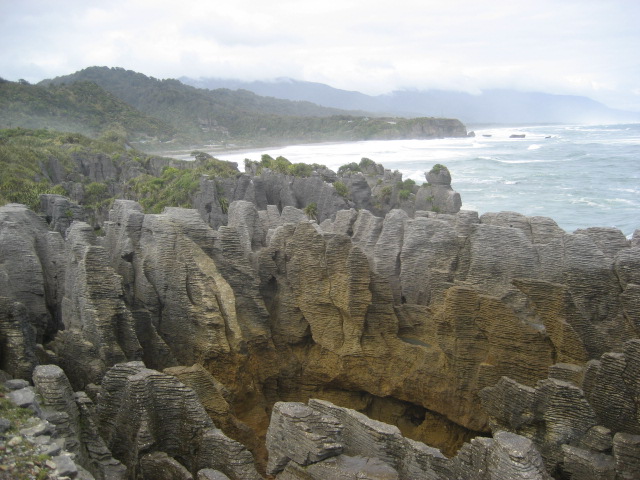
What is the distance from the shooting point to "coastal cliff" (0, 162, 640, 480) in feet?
32.9

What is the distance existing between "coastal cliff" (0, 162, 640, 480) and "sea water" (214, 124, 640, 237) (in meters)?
25.9

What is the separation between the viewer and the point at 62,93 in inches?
3447

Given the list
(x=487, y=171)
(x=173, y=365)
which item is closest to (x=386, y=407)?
(x=173, y=365)

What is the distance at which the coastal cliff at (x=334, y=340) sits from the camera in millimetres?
10023

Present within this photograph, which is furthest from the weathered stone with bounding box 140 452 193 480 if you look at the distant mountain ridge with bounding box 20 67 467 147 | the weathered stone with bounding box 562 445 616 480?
the distant mountain ridge with bounding box 20 67 467 147

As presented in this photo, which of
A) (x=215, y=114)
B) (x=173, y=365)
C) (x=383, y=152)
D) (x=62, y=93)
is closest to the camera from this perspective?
(x=173, y=365)

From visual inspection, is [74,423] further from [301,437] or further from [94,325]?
[301,437]

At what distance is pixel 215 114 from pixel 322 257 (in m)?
108

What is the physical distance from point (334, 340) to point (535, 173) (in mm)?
55944

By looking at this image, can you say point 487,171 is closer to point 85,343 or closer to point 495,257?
point 495,257

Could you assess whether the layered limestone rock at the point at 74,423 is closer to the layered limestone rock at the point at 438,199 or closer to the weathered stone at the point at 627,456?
the weathered stone at the point at 627,456

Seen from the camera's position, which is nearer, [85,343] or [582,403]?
[582,403]

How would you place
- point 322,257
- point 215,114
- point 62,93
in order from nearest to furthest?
point 322,257 → point 62,93 → point 215,114

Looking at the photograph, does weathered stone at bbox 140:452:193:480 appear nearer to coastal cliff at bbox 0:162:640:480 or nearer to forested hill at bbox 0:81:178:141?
coastal cliff at bbox 0:162:640:480
